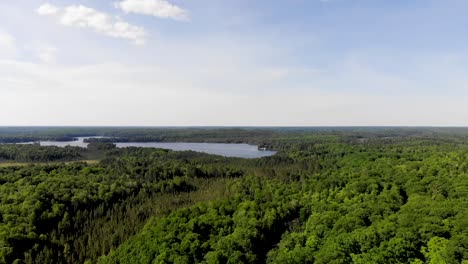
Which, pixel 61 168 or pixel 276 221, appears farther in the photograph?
pixel 61 168

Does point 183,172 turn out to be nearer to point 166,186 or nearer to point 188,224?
point 166,186

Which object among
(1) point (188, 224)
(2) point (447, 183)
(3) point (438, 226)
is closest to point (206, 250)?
(1) point (188, 224)

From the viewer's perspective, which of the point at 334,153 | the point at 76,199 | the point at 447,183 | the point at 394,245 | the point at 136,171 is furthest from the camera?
the point at 334,153

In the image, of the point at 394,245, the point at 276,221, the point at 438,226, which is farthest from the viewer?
the point at 276,221

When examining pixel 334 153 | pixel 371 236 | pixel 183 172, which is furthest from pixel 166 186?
pixel 334 153

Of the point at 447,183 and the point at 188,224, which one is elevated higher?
the point at 447,183

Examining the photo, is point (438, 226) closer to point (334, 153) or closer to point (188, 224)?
point (188, 224)

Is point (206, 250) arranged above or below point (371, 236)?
below

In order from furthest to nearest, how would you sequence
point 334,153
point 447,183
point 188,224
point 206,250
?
point 334,153 → point 447,183 → point 188,224 → point 206,250

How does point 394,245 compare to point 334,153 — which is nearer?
point 394,245
